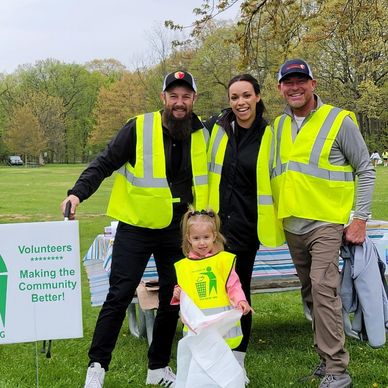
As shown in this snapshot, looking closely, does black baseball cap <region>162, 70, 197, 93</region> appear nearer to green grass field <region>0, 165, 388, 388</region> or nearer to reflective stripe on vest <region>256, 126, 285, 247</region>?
reflective stripe on vest <region>256, 126, 285, 247</region>

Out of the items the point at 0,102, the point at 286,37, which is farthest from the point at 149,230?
the point at 0,102

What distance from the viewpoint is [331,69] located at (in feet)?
129

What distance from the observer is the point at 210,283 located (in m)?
3.65

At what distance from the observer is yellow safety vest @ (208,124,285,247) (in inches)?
161

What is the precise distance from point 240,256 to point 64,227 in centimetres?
129

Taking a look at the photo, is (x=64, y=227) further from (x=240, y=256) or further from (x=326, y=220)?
(x=326, y=220)

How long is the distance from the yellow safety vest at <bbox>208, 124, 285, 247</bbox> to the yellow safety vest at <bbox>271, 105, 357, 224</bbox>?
0.11m

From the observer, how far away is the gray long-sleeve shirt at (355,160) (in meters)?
3.95

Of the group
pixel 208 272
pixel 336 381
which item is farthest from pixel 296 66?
pixel 336 381

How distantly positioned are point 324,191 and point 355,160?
30 cm

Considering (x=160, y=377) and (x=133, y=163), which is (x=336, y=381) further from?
(x=133, y=163)

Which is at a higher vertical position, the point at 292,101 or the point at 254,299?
the point at 292,101

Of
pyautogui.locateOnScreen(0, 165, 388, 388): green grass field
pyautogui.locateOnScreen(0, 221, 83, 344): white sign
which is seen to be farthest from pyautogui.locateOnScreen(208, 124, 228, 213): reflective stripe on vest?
pyautogui.locateOnScreen(0, 165, 388, 388): green grass field

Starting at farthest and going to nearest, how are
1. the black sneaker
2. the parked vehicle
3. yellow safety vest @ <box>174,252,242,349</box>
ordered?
the parked vehicle → the black sneaker → yellow safety vest @ <box>174,252,242,349</box>
